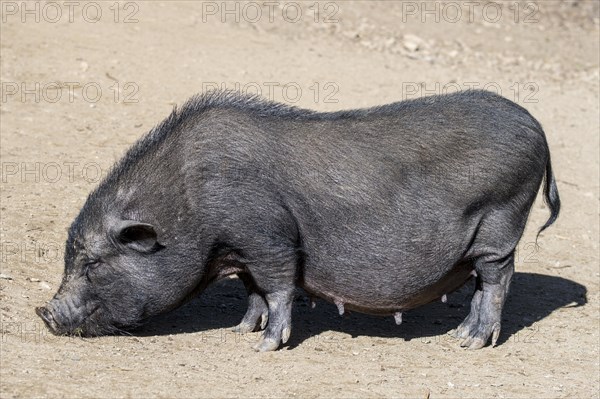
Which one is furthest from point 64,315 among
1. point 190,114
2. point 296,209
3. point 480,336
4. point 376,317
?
point 480,336

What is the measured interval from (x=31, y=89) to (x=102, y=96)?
81 cm

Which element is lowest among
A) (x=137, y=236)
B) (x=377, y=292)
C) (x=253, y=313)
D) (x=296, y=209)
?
(x=253, y=313)

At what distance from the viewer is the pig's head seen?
7.97 metres

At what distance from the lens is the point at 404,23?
17.4m

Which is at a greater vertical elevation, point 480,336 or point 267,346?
point 267,346

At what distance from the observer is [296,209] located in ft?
26.5

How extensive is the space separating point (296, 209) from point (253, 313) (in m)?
1.05

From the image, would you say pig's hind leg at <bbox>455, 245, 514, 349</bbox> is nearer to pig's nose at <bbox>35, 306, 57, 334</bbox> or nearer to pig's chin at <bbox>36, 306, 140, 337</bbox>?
pig's chin at <bbox>36, 306, 140, 337</bbox>

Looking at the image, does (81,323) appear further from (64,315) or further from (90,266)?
(90,266)

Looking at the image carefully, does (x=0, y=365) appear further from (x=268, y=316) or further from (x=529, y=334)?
(x=529, y=334)

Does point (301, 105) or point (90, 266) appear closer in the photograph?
point (90, 266)

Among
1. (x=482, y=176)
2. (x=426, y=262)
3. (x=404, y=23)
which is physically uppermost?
(x=482, y=176)

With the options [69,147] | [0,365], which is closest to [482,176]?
[0,365]

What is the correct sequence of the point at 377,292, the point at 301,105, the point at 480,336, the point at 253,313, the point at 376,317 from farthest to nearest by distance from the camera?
the point at 301,105
the point at 376,317
the point at 480,336
the point at 253,313
the point at 377,292
